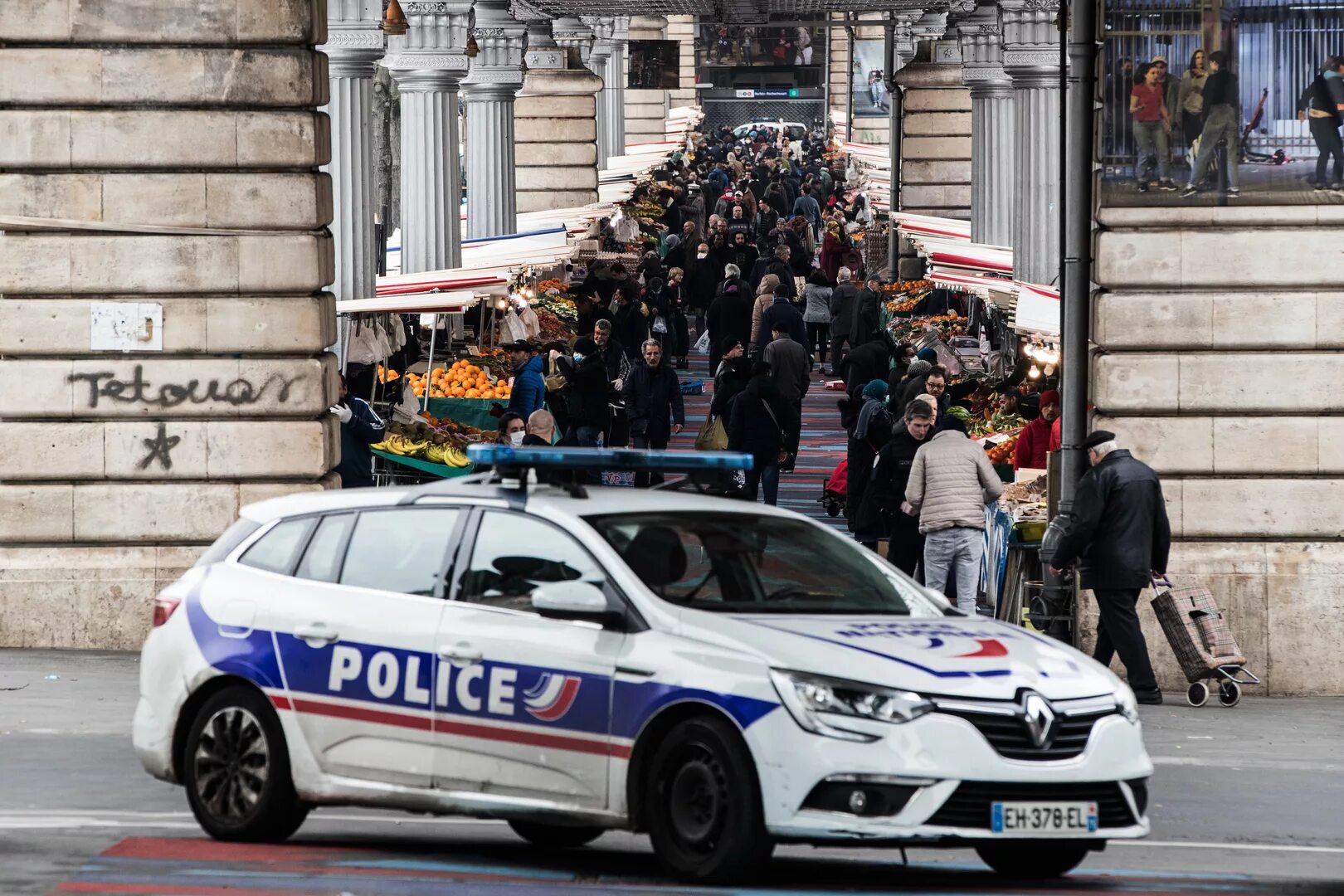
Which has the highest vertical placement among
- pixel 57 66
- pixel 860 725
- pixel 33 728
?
pixel 57 66

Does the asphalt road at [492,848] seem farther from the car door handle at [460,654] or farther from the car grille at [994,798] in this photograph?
the car door handle at [460,654]

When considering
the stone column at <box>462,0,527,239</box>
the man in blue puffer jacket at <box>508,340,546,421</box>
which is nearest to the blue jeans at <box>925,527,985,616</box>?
the man in blue puffer jacket at <box>508,340,546,421</box>

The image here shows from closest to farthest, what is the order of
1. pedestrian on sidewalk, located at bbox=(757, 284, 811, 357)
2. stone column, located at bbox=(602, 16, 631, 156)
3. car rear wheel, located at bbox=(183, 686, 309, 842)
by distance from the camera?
car rear wheel, located at bbox=(183, 686, 309, 842) < pedestrian on sidewalk, located at bbox=(757, 284, 811, 357) < stone column, located at bbox=(602, 16, 631, 156)

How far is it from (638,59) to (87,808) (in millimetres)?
48882

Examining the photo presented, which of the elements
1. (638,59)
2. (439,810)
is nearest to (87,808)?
(439,810)

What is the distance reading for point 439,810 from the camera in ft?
29.5

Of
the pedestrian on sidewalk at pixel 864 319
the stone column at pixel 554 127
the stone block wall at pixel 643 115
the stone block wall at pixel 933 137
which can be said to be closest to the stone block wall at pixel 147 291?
the pedestrian on sidewalk at pixel 864 319

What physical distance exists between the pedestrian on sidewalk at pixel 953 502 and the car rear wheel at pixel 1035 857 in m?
7.16

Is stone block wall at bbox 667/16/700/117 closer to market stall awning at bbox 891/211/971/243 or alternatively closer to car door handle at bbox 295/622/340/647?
market stall awning at bbox 891/211/971/243

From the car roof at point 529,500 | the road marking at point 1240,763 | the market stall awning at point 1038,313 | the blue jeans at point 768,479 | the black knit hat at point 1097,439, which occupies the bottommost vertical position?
the road marking at point 1240,763

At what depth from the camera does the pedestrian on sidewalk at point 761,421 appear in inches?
835

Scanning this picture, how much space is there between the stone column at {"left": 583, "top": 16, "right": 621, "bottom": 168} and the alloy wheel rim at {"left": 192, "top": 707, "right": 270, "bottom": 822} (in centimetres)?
4235

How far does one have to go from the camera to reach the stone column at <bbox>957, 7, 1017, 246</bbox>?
111 feet

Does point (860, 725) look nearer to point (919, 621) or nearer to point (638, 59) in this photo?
point (919, 621)
